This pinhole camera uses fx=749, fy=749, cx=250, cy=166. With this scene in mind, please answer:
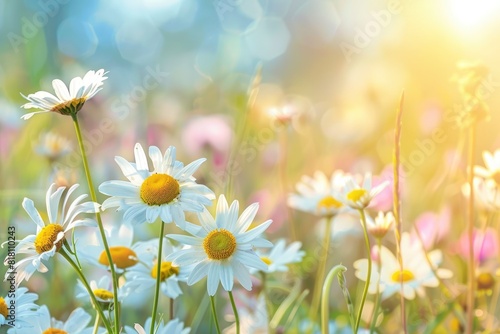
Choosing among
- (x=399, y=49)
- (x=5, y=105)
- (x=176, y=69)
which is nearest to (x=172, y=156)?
(x=5, y=105)

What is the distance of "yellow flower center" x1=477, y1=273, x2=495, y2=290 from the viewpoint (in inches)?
21.6

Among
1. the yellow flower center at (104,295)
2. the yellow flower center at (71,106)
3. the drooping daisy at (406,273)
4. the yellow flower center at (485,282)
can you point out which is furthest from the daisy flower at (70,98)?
the yellow flower center at (485,282)

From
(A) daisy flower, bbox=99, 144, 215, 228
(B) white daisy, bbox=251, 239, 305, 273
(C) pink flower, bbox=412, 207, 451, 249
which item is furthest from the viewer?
(C) pink flower, bbox=412, 207, 451, 249

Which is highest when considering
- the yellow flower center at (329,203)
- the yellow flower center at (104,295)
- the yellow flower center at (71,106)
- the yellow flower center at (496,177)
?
the yellow flower center at (71,106)

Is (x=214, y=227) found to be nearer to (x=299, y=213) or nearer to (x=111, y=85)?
(x=299, y=213)

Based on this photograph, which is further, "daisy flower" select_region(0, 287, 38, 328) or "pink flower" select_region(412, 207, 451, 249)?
"pink flower" select_region(412, 207, 451, 249)

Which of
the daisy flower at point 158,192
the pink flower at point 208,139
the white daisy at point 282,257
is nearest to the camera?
the daisy flower at point 158,192

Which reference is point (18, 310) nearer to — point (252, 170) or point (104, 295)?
point (104, 295)

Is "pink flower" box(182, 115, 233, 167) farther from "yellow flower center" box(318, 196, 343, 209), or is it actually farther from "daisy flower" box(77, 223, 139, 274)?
"daisy flower" box(77, 223, 139, 274)

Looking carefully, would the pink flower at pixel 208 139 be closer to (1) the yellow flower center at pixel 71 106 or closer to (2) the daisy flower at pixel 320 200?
(2) the daisy flower at pixel 320 200

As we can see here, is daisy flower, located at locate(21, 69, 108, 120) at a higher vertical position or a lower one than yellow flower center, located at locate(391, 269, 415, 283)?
higher

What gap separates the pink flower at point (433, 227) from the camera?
654 millimetres

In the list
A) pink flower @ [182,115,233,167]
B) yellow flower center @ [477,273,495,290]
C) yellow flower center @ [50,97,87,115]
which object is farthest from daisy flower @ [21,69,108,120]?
pink flower @ [182,115,233,167]

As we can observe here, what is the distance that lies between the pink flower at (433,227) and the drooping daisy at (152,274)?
31 cm
